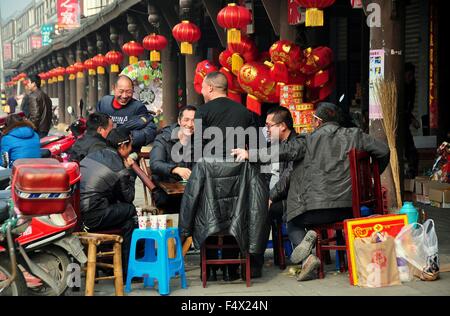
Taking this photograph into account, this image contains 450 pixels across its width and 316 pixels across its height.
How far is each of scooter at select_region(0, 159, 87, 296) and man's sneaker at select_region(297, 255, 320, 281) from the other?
182cm

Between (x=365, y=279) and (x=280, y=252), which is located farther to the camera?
(x=280, y=252)

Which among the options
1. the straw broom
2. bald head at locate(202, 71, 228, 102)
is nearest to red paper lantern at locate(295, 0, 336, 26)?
the straw broom

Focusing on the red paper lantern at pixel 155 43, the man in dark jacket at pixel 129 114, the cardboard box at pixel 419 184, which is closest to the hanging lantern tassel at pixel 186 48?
the red paper lantern at pixel 155 43

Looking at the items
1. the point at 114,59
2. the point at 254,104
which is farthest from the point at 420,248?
the point at 114,59

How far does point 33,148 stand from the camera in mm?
10094

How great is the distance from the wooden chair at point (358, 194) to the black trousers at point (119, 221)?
1548 millimetres

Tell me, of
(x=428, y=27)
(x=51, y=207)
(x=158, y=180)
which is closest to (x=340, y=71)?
(x=428, y=27)

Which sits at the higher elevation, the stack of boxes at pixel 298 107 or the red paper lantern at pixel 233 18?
the red paper lantern at pixel 233 18

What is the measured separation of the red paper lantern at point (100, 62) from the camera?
25.4 meters

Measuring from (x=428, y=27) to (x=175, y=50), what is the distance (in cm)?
651

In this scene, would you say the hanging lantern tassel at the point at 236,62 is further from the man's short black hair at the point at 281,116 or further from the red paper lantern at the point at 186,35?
the man's short black hair at the point at 281,116
